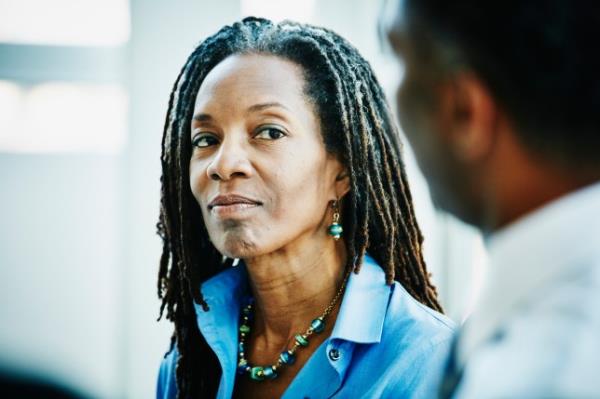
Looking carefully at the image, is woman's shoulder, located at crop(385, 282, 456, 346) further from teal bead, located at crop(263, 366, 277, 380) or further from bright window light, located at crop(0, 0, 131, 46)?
bright window light, located at crop(0, 0, 131, 46)

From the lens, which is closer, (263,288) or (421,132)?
(421,132)

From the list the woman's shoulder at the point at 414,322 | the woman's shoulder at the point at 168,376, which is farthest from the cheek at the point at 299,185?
the woman's shoulder at the point at 168,376

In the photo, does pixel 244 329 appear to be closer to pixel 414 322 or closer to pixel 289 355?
pixel 289 355

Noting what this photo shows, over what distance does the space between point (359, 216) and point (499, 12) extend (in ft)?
2.51

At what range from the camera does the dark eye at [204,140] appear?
1.35 m

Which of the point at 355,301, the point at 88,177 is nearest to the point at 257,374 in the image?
the point at 355,301

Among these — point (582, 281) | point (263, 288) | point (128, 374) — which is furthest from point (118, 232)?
point (582, 281)

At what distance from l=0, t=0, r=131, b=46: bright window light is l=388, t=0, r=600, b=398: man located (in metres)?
1.54

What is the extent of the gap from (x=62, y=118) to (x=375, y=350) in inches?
50.4

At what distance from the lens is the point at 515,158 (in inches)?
25.6

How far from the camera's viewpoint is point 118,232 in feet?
6.82

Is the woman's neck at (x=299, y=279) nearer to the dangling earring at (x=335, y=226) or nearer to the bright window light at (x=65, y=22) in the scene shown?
the dangling earring at (x=335, y=226)

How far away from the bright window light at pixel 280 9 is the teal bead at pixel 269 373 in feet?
3.68

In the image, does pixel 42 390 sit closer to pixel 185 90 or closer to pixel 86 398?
pixel 86 398
